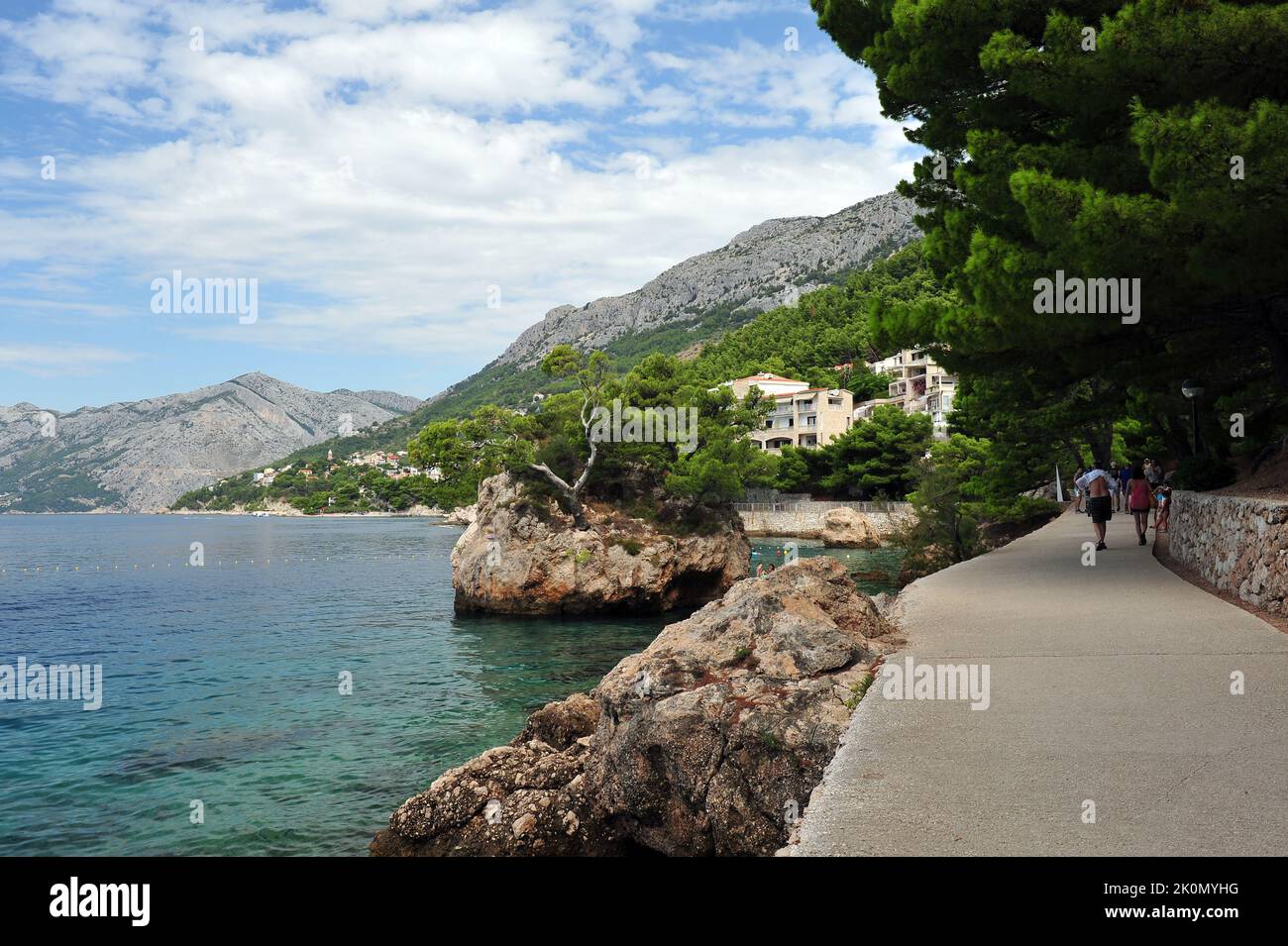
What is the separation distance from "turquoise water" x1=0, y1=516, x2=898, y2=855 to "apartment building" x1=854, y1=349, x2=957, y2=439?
44.7 metres

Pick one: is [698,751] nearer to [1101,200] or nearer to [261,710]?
[1101,200]

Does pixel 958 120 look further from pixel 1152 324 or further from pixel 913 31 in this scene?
pixel 1152 324

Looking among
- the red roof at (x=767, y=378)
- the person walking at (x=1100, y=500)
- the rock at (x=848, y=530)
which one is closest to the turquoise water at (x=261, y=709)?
the person walking at (x=1100, y=500)

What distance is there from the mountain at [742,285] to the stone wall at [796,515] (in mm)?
79736

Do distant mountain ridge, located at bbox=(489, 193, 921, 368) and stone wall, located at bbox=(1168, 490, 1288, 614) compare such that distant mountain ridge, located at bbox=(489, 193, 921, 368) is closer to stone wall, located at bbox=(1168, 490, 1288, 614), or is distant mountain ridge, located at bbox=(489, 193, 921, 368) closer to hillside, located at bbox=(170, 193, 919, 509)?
hillside, located at bbox=(170, 193, 919, 509)

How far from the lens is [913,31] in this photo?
12016 mm

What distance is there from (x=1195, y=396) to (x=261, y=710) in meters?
21.6

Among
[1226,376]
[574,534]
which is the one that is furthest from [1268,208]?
[574,534]

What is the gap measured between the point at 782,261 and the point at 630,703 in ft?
591

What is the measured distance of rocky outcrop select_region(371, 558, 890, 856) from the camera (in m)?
7.18

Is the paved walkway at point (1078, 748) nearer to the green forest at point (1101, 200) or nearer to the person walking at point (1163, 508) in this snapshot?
the green forest at point (1101, 200)

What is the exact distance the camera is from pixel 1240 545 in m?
10.8

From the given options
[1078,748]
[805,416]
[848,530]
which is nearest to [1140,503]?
[1078,748]

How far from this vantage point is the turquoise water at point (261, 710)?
1220 cm
